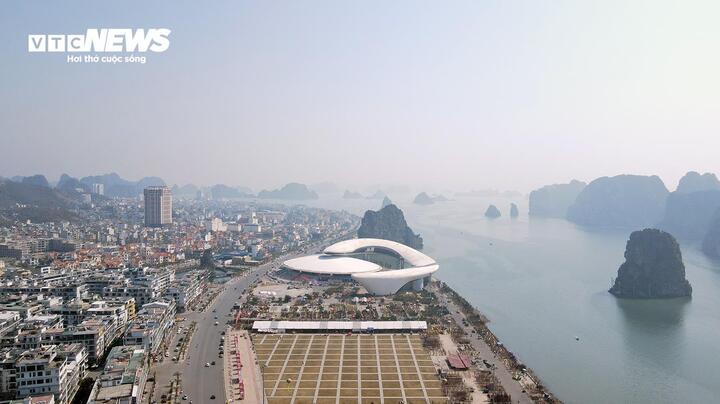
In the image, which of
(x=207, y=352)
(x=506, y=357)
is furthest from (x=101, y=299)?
(x=506, y=357)

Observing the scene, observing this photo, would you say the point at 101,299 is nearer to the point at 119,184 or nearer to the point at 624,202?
the point at 624,202

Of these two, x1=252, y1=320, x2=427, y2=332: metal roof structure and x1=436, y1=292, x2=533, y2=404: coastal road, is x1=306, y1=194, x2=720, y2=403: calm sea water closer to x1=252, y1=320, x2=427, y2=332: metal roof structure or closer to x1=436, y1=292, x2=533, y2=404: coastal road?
x1=436, y1=292, x2=533, y2=404: coastal road

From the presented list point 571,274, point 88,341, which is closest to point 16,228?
point 88,341

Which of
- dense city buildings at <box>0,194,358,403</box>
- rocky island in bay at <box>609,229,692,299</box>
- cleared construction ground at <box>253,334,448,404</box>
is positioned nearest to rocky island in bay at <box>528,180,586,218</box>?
dense city buildings at <box>0,194,358,403</box>

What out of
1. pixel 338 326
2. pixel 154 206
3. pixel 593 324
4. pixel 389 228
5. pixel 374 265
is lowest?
pixel 593 324

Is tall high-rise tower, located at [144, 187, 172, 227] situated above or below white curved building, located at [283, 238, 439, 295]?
above

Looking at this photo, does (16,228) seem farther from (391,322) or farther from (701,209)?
(701,209)

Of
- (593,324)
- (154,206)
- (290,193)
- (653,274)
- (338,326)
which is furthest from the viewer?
(290,193)
